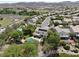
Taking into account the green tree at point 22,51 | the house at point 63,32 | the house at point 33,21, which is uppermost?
the house at point 33,21

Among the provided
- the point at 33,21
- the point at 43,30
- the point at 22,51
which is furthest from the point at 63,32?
the point at 22,51

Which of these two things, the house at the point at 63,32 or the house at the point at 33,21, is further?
the house at the point at 33,21

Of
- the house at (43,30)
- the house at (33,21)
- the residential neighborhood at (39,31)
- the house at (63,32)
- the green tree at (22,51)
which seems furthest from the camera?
the house at (33,21)

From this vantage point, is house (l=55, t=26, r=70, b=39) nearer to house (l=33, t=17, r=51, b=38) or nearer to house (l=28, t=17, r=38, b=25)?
house (l=33, t=17, r=51, b=38)

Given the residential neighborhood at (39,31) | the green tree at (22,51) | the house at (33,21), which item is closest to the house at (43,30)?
the residential neighborhood at (39,31)

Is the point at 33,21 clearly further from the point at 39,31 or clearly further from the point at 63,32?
the point at 63,32

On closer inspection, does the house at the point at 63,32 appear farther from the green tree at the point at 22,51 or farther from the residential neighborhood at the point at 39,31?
the green tree at the point at 22,51

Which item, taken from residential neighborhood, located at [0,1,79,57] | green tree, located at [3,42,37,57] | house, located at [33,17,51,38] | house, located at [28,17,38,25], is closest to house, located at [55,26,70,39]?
residential neighborhood, located at [0,1,79,57]

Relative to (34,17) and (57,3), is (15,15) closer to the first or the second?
(34,17)

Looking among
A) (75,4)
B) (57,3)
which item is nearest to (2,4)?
(57,3)

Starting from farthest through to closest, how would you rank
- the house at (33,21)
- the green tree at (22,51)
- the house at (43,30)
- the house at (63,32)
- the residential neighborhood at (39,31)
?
the house at (33,21), the house at (43,30), the house at (63,32), the residential neighborhood at (39,31), the green tree at (22,51)

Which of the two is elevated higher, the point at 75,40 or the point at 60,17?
the point at 60,17
